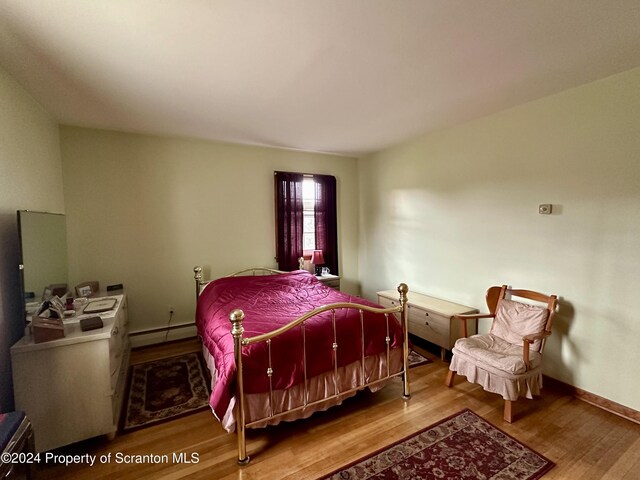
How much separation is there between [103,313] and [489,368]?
3.11 metres

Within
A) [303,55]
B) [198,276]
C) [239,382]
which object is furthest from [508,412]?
[198,276]

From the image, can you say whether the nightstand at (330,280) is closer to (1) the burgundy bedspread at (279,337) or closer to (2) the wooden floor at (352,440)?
(1) the burgundy bedspread at (279,337)

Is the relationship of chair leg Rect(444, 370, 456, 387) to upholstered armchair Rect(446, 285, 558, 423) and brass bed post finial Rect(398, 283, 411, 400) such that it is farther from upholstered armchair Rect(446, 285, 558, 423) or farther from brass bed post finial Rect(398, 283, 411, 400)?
brass bed post finial Rect(398, 283, 411, 400)

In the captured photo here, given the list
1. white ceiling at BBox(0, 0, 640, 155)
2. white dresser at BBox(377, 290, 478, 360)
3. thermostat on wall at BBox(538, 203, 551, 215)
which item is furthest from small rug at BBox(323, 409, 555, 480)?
white ceiling at BBox(0, 0, 640, 155)

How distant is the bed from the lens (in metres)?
1.84

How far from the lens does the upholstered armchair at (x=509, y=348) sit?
221 centimetres

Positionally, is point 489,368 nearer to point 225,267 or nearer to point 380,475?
point 380,475

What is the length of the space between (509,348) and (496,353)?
0.70 feet

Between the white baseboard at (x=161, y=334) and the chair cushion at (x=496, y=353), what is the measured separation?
3209mm

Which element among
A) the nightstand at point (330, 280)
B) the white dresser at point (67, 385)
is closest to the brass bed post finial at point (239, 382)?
the white dresser at point (67, 385)

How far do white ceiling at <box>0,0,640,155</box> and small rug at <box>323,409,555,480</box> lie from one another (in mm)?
2625

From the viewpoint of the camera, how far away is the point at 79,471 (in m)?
1.81

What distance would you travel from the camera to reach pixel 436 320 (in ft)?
10.6

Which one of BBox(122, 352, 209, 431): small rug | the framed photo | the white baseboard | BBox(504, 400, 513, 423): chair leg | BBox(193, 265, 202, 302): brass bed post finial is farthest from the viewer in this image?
BBox(193, 265, 202, 302): brass bed post finial
